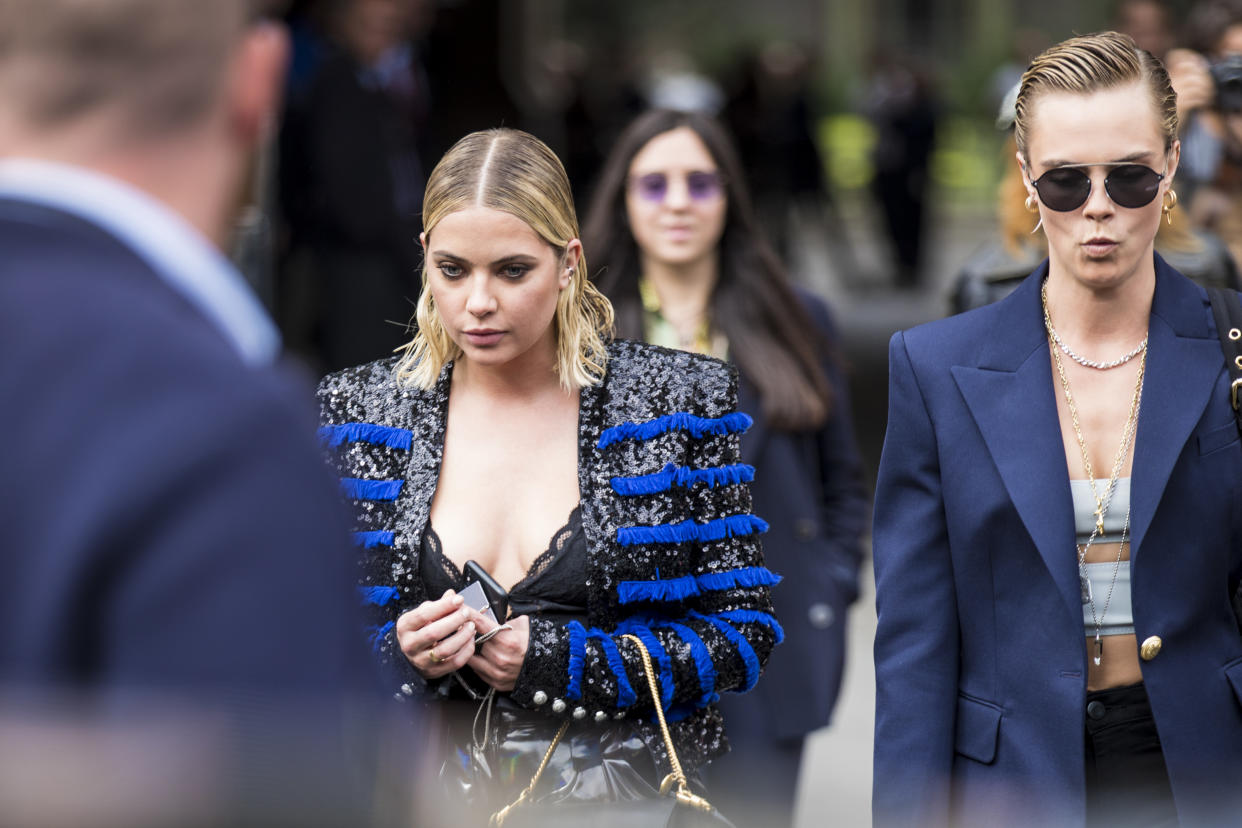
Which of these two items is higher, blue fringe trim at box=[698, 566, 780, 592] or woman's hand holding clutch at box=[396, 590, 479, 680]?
blue fringe trim at box=[698, 566, 780, 592]

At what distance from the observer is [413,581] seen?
3.29 m

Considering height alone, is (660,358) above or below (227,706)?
above

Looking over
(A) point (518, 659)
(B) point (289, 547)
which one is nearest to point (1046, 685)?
(A) point (518, 659)

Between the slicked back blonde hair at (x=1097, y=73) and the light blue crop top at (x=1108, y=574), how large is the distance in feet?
2.27

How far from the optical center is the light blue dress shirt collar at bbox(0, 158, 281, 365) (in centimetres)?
132

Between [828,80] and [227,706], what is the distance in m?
29.8

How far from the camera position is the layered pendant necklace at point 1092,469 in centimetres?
321

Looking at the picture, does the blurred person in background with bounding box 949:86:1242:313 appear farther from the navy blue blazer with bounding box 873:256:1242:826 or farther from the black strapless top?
the black strapless top

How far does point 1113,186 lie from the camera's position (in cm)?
329

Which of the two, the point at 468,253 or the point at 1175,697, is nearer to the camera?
the point at 1175,697

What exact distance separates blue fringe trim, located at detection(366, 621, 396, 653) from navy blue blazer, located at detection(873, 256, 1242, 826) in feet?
3.14

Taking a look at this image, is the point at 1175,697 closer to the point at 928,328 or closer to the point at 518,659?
the point at 928,328

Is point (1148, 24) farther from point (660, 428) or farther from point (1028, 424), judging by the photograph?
→ point (660, 428)

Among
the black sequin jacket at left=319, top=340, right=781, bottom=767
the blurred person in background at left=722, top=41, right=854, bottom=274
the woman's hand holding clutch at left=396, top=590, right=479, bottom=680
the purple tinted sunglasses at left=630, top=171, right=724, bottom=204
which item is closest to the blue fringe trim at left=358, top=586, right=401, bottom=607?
the black sequin jacket at left=319, top=340, right=781, bottom=767
